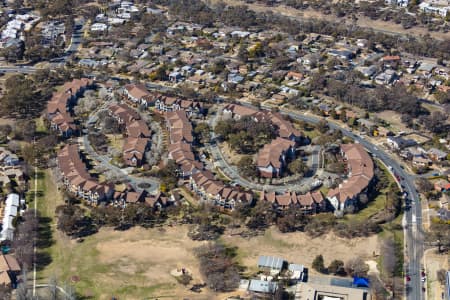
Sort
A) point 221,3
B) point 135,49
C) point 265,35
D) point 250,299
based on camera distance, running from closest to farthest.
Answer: point 250,299
point 135,49
point 265,35
point 221,3

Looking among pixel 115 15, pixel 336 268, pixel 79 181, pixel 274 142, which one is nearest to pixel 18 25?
pixel 115 15

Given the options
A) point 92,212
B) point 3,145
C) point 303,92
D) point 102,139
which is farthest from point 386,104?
point 3,145

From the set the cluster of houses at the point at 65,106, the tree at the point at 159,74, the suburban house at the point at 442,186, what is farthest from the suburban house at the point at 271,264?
the tree at the point at 159,74

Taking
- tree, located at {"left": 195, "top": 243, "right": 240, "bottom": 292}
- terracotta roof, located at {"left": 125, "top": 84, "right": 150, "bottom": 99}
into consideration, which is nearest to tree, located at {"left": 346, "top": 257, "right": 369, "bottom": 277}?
tree, located at {"left": 195, "top": 243, "right": 240, "bottom": 292}

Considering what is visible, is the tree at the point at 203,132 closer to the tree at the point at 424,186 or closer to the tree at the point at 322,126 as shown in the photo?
the tree at the point at 322,126

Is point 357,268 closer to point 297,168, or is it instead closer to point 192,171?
point 297,168

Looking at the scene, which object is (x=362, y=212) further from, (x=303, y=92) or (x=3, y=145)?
(x=3, y=145)
